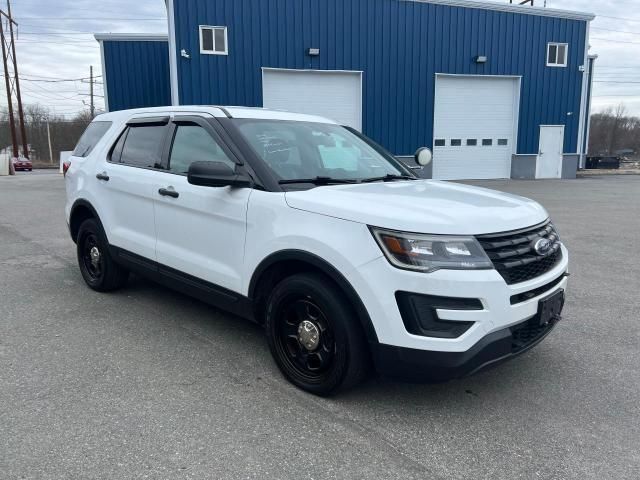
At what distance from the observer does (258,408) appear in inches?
121

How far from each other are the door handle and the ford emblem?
2.54 meters

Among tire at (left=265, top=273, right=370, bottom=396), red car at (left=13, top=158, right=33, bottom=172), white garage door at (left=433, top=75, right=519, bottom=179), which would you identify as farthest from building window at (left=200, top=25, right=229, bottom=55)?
red car at (left=13, top=158, right=33, bottom=172)

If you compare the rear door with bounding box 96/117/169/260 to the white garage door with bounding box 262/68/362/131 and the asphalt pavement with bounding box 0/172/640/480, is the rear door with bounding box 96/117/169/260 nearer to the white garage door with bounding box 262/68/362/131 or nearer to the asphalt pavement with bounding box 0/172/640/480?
the asphalt pavement with bounding box 0/172/640/480

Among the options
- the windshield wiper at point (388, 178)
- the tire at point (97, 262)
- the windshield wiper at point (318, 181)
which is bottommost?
the tire at point (97, 262)

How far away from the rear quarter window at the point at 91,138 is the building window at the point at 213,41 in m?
13.7

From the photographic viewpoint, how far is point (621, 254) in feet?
24.2

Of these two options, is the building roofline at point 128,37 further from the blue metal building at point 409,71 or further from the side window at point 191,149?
the side window at point 191,149

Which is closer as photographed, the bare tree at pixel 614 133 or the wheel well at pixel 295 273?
the wheel well at pixel 295 273

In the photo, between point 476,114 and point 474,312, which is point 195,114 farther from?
→ point 476,114

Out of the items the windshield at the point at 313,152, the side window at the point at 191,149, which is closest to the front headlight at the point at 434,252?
the windshield at the point at 313,152

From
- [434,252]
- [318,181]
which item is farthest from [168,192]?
[434,252]

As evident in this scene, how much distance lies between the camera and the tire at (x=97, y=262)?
5102 mm

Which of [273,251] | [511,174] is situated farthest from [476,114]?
[273,251]

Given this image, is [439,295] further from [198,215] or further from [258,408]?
[198,215]
